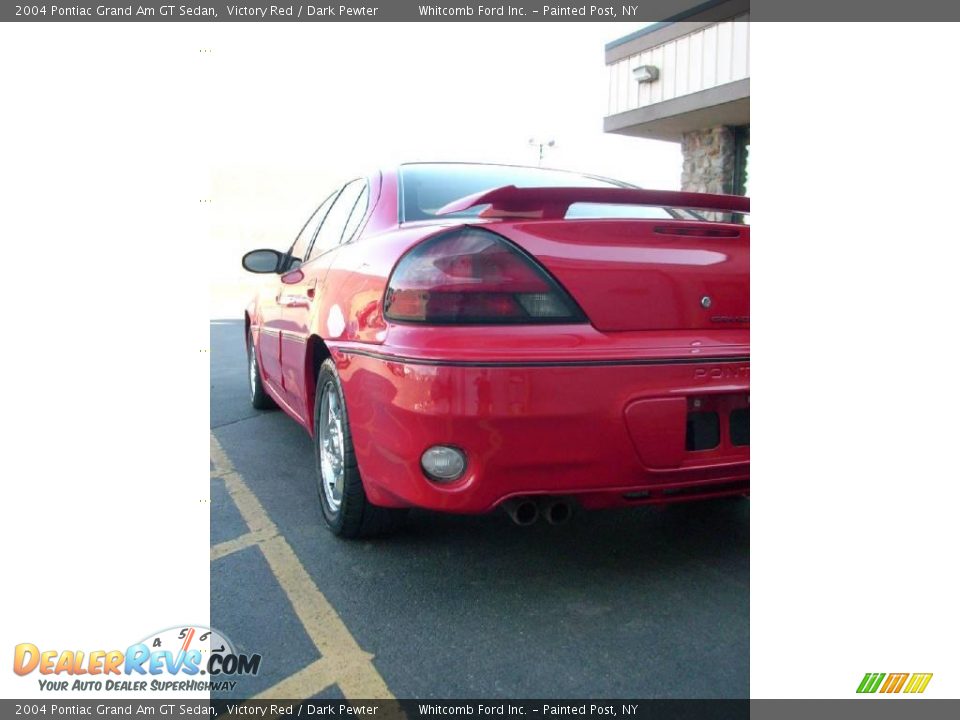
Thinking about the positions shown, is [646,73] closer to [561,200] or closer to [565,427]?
[561,200]

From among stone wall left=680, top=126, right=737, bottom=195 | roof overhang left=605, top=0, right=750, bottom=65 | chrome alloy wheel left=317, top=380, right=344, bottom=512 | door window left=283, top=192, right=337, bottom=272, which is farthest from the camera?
stone wall left=680, top=126, right=737, bottom=195

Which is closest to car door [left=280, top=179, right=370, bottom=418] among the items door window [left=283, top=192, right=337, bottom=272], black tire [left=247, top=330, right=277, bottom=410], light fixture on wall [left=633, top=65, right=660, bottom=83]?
→ door window [left=283, top=192, right=337, bottom=272]

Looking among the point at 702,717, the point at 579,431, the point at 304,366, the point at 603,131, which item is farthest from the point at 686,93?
the point at 702,717

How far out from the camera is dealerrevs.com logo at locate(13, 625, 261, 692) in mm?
1570

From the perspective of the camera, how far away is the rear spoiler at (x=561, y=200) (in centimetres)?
223

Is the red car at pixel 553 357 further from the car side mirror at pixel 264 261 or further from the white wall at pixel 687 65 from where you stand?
the white wall at pixel 687 65

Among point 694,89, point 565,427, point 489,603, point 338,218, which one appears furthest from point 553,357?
point 694,89

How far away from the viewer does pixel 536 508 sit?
2232 millimetres

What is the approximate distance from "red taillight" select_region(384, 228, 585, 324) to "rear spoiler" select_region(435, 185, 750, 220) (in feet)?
0.37

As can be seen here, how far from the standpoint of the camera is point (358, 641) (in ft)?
7.04

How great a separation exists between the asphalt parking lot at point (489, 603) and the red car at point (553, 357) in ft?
1.11

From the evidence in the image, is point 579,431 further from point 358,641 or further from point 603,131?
point 603,131

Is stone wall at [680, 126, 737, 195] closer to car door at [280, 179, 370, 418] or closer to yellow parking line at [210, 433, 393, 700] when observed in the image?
car door at [280, 179, 370, 418]

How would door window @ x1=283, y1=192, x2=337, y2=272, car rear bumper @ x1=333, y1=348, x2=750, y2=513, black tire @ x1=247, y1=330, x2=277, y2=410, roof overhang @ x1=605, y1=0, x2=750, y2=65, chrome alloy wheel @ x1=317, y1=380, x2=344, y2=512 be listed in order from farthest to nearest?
1. roof overhang @ x1=605, y1=0, x2=750, y2=65
2. black tire @ x1=247, y1=330, x2=277, y2=410
3. door window @ x1=283, y1=192, x2=337, y2=272
4. chrome alloy wheel @ x1=317, y1=380, x2=344, y2=512
5. car rear bumper @ x1=333, y1=348, x2=750, y2=513
